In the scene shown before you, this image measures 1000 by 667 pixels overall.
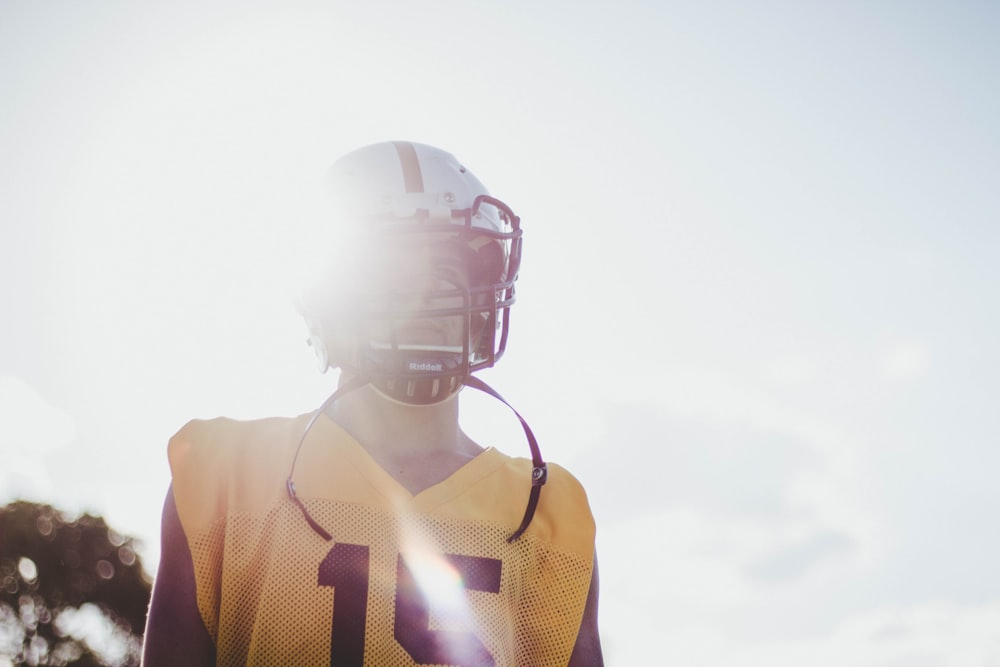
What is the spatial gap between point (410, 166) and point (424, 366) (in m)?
0.96

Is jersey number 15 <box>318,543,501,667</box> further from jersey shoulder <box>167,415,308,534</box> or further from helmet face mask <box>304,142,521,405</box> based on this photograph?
helmet face mask <box>304,142,521,405</box>

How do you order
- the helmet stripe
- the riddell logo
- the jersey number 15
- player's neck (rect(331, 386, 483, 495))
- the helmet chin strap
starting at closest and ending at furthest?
the jersey number 15
the helmet chin strap
the riddell logo
player's neck (rect(331, 386, 483, 495))
the helmet stripe

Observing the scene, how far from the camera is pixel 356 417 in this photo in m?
3.09

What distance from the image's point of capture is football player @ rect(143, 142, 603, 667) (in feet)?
8.57

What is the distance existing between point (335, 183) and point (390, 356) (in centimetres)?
90

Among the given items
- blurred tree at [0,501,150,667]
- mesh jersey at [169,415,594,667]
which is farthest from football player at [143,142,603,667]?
blurred tree at [0,501,150,667]

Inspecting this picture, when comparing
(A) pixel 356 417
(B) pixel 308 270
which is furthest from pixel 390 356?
(B) pixel 308 270

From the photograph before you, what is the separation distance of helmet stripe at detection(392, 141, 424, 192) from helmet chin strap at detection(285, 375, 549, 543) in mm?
805

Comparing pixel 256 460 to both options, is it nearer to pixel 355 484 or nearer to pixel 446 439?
pixel 355 484

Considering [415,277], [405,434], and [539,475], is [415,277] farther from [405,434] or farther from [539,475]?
[539,475]

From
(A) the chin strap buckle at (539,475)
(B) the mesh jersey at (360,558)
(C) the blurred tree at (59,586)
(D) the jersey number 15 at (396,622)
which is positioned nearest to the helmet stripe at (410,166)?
(B) the mesh jersey at (360,558)

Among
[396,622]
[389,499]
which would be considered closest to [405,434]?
[389,499]

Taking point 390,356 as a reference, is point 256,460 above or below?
below

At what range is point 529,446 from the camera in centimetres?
311
